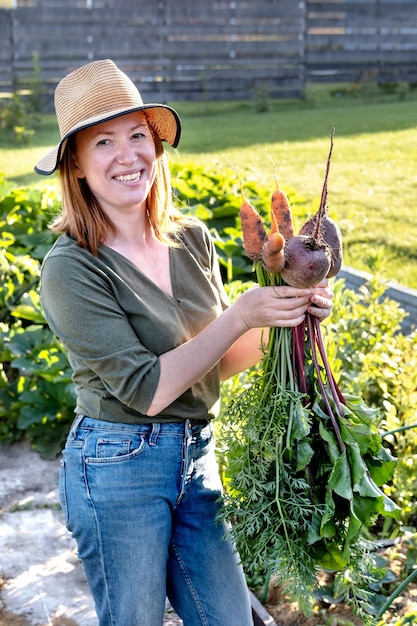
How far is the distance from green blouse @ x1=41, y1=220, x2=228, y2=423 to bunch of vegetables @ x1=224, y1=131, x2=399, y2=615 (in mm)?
205

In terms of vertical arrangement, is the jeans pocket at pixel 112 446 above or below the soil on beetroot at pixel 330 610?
above

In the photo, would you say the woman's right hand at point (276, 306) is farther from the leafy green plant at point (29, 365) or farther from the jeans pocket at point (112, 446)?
the leafy green plant at point (29, 365)

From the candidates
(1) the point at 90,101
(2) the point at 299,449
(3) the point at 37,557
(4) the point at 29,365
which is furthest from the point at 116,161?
(4) the point at 29,365

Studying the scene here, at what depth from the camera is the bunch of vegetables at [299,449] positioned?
6.17 feet

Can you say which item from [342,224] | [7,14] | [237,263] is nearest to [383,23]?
[7,14]

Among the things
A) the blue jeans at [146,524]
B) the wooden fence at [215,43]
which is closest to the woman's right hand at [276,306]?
the blue jeans at [146,524]

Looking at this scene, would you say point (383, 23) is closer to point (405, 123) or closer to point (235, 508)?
point (405, 123)

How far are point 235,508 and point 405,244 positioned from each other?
4183 mm

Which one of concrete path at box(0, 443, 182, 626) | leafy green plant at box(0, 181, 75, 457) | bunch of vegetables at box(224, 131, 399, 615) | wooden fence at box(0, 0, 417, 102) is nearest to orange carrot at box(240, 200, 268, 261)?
bunch of vegetables at box(224, 131, 399, 615)

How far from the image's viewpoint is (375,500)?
1936 millimetres

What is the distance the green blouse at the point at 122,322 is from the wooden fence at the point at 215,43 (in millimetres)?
12567

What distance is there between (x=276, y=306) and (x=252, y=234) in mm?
176

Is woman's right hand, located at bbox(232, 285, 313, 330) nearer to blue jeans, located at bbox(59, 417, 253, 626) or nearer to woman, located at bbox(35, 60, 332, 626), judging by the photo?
woman, located at bbox(35, 60, 332, 626)

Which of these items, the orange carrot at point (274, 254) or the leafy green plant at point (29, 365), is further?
the leafy green plant at point (29, 365)
